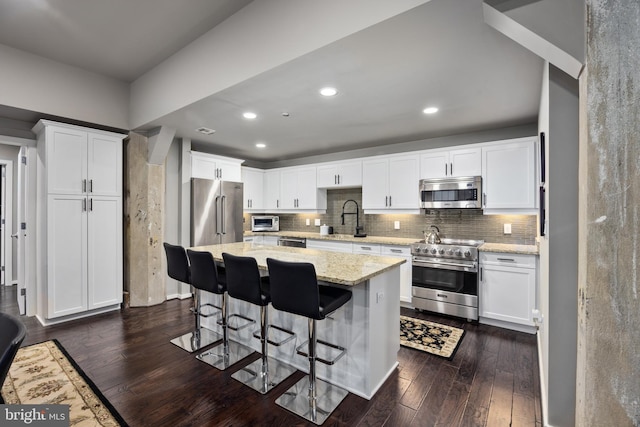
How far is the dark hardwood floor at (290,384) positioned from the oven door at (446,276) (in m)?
0.55

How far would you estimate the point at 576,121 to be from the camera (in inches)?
60.8

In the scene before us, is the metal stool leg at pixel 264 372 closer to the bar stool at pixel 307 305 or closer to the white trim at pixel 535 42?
the bar stool at pixel 307 305

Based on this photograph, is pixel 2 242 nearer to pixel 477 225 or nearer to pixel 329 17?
pixel 329 17

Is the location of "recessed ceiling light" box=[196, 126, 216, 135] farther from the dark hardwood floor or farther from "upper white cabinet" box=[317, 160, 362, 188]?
the dark hardwood floor

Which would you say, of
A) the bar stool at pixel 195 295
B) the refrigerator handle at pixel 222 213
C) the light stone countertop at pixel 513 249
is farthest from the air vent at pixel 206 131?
the light stone countertop at pixel 513 249

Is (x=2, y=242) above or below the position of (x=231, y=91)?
below

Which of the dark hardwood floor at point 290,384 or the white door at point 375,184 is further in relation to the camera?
the white door at point 375,184

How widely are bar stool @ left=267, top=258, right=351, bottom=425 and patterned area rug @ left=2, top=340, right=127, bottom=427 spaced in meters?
1.13

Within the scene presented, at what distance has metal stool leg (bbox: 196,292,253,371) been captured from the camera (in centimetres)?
254

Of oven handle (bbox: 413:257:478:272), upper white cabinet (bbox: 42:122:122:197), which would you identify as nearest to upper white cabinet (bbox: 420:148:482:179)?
oven handle (bbox: 413:257:478:272)

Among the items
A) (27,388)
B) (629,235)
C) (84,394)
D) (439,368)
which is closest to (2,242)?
(27,388)

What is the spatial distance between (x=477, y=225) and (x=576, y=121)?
275 cm

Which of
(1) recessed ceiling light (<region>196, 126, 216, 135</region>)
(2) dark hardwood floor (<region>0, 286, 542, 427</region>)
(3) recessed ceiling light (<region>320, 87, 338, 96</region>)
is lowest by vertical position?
(2) dark hardwood floor (<region>0, 286, 542, 427</region>)

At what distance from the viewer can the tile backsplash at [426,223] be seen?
3.81m
